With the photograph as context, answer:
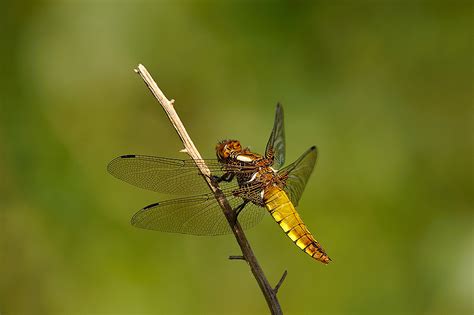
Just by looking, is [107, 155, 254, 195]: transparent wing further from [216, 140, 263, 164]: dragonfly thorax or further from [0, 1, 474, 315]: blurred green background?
[0, 1, 474, 315]: blurred green background

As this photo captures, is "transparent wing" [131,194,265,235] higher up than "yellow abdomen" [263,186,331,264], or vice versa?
"transparent wing" [131,194,265,235]

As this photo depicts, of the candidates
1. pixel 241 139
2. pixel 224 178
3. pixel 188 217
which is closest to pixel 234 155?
pixel 224 178

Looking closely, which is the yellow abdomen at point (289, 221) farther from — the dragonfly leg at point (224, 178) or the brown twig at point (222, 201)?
the brown twig at point (222, 201)

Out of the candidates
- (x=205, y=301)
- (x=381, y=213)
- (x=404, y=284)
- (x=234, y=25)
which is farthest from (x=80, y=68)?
(x=404, y=284)

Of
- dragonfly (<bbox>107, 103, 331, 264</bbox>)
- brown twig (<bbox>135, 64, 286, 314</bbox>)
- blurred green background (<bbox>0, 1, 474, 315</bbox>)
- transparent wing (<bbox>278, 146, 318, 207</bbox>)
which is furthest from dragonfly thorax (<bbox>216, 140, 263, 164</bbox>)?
blurred green background (<bbox>0, 1, 474, 315</bbox>)

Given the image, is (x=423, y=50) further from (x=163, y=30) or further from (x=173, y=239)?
(x=173, y=239)

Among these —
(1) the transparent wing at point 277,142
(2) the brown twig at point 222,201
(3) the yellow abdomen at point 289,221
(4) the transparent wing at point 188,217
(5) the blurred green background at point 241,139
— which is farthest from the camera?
(5) the blurred green background at point 241,139

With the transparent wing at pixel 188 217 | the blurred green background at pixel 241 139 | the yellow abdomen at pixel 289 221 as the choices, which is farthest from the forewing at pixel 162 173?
the blurred green background at pixel 241 139
